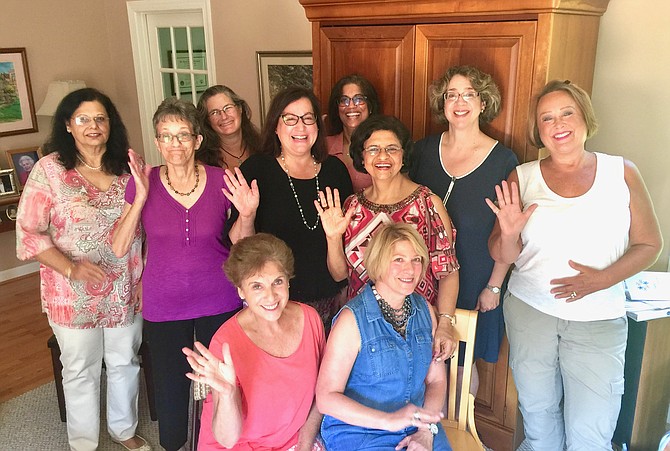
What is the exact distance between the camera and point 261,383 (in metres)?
1.68

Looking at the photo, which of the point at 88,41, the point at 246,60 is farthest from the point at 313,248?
the point at 88,41

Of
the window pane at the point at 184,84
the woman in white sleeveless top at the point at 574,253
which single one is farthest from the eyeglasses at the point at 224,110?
the window pane at the point at 184,84

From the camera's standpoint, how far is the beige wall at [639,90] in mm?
2332

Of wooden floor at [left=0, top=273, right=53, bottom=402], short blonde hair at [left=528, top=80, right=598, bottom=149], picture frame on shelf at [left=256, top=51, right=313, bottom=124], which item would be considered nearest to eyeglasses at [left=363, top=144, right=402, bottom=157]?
short blonde hair at [left=528, top=80, right=598, bottom=149]

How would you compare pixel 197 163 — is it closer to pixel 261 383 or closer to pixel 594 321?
pixel 261 383

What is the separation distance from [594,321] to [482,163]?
2.16 ft

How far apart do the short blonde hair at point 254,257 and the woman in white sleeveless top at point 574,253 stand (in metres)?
0.74

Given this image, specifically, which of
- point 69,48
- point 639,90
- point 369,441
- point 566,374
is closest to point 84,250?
point 369,441

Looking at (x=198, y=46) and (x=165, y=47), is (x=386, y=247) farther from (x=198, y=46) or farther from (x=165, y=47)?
(x=165, y=47)

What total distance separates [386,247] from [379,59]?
108cm

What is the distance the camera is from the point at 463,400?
6.49 feet

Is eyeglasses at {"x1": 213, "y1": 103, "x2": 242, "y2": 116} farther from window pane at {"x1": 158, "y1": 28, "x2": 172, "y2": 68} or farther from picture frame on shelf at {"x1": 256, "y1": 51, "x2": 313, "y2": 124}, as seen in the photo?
window pane at {"x1": 158, "y1": 28, "x2": 172, "y2": 68}

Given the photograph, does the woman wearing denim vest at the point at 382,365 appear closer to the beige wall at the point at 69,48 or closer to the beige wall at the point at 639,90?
the beige wall at the point at 639,90

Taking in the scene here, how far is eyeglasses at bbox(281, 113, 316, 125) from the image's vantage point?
6.73 ft
